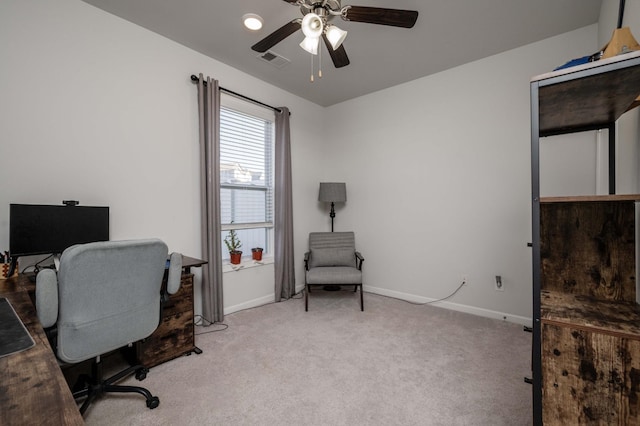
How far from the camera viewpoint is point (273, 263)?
3555mm

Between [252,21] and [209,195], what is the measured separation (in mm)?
1611

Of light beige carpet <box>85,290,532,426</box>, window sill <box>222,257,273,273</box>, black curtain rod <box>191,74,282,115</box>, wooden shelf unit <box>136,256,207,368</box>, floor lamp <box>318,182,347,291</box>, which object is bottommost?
light beige carpet <box>85,290,532,426</box>

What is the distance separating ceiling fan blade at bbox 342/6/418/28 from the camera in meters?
1.70

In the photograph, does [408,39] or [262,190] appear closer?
[408,39]

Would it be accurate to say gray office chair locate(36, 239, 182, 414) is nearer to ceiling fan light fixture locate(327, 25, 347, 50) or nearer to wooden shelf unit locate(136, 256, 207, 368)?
wooden shelf unit locate(136, 256, 207, 368)

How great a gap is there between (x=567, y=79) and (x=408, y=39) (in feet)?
6.73

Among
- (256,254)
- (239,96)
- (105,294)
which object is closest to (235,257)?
(256,254)

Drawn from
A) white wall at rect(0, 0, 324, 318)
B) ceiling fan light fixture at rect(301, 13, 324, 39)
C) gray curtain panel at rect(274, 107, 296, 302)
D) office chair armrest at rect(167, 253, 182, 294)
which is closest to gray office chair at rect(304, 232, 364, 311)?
gray curtain panel at rect(274, 107, 296, 302)

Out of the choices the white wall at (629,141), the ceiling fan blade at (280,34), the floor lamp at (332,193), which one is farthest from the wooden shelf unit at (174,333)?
the white wall at (629,141)

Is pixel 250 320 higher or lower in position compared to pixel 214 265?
lower

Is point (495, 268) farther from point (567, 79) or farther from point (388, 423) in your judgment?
point (567, 79)

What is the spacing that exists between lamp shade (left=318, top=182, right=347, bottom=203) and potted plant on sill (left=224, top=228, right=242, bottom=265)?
128 cm

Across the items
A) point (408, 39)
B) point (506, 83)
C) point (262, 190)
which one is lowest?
point (262, 190)

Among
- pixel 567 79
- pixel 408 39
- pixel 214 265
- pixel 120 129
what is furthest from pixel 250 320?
pixel 408 39
